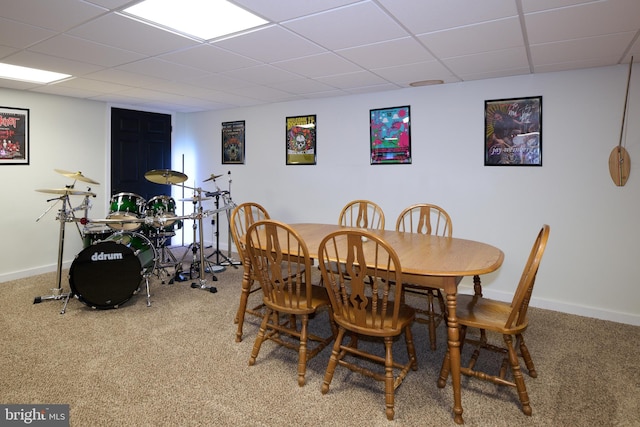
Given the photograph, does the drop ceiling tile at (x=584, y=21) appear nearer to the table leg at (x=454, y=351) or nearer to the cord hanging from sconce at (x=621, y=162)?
the cord hanging from sconce at (x=621, y=162)

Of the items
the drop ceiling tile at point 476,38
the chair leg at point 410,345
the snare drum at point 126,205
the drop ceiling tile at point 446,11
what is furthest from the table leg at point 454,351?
the snare drum at point 126,205

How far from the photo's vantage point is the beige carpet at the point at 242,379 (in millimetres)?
2018

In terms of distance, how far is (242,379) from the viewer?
236 cm

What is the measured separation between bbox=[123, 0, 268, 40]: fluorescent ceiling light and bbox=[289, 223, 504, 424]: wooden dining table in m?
1.53

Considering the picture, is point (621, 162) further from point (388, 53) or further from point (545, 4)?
point (388, 53)

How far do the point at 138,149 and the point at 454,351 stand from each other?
526 centimetres

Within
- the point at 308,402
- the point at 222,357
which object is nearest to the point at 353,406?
the point at 308,402

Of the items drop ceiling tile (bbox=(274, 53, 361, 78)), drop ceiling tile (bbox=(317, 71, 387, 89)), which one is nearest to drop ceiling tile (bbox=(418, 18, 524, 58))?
drop ceiling tile (bbox=(274, 53, 361, 78))

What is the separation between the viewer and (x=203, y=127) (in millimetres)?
6094

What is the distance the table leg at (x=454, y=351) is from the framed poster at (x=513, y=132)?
7.36 feet

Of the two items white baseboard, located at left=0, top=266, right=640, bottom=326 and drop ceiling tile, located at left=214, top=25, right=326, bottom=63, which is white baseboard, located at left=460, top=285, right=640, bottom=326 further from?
drop ceiling tile, located at left=214, top=25, right=326, bottom=63

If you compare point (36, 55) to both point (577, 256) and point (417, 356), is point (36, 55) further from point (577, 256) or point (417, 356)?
point (577, 256)

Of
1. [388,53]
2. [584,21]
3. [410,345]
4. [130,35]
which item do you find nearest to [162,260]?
[130,35]

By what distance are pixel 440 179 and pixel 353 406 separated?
2.71 metres
